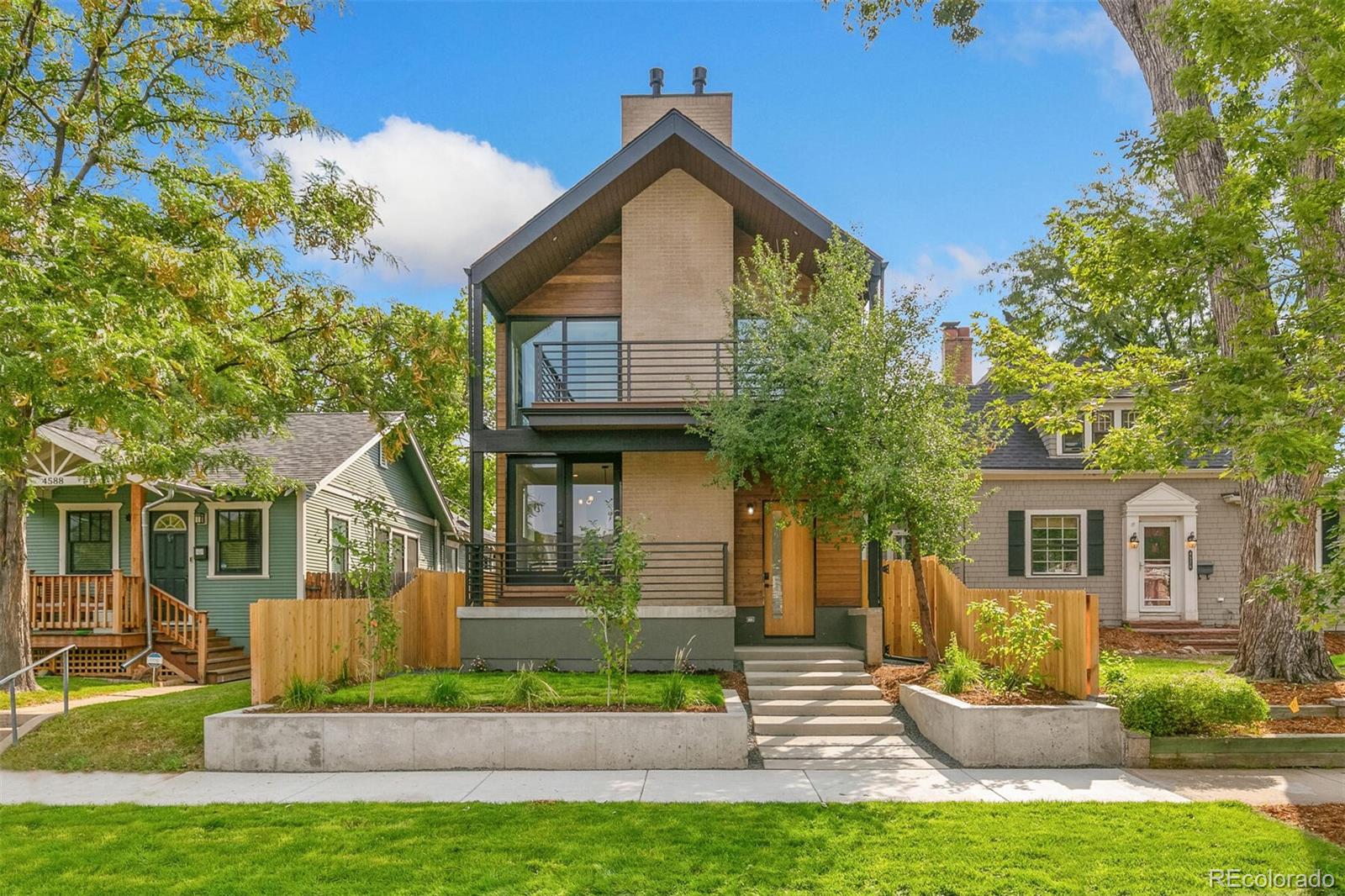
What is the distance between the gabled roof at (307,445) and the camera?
1555 cm

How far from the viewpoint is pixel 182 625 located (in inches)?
622

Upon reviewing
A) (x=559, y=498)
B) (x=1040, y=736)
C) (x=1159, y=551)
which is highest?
(x=559, y=498)

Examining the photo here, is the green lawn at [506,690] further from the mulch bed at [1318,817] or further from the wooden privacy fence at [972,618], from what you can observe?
the mulch bed at [1318,817]

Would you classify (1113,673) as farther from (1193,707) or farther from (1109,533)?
(1109,533)

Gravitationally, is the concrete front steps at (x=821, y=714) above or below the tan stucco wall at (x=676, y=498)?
below

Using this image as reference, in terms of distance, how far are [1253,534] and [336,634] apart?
12.9 metres

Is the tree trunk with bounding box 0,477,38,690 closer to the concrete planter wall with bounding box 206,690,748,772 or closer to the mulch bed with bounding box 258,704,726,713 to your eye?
the mulch bed with bounding box 258,704,726,713

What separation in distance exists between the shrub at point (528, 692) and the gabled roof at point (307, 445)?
17.8ft

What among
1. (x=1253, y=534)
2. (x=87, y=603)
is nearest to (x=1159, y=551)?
(x=1253, y=534)

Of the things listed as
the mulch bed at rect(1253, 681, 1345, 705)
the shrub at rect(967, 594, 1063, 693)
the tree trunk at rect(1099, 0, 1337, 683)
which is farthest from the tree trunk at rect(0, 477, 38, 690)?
the tree trunk at rect(1099, 0, 1337, 683)

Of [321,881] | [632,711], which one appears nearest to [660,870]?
[321,881]

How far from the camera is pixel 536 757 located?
29.0 ft

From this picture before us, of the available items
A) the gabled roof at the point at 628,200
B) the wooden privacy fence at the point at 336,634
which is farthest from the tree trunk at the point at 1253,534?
the wooden privacy fence at the point at 336,634

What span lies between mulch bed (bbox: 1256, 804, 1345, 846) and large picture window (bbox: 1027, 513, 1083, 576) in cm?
1276
